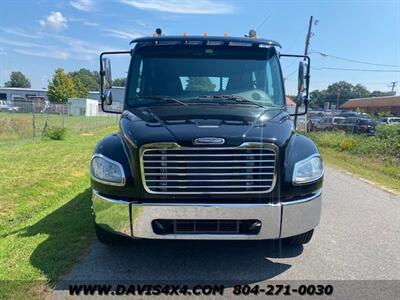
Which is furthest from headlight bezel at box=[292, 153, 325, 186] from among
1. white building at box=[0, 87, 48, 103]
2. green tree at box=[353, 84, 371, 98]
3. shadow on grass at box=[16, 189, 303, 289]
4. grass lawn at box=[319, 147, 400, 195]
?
green tree at box=[353, 84, 371, 98]

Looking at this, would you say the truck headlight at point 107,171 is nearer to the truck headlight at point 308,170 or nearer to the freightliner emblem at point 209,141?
the freightliner emblem at point 209,141

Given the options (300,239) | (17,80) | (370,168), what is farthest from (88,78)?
(300,239)

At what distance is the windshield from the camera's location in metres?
4.91

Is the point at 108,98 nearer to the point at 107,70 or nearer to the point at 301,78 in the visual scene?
the point at 107,70

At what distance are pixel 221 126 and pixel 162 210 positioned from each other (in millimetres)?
990

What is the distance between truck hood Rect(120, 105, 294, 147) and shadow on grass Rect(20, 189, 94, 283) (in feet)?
4.95

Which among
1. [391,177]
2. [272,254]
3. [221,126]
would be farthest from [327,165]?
[221,126]

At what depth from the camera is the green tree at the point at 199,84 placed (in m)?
4.93

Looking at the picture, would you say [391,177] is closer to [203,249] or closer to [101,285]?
[203,249]

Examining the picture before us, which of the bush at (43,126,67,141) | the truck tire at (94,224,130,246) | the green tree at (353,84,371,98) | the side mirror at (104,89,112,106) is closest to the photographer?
the truck tire at (94,224,130,246)

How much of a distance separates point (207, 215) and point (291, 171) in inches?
36.2

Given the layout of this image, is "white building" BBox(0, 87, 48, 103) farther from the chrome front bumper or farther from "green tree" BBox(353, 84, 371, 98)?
the chrome front bumper

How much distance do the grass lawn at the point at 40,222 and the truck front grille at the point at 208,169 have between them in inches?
55.4

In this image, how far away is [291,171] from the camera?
3752 mm
